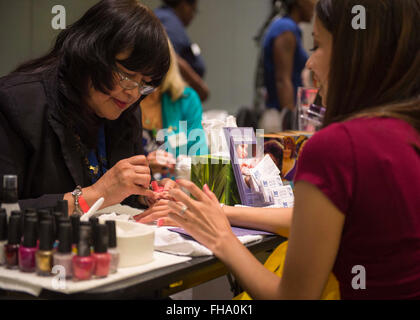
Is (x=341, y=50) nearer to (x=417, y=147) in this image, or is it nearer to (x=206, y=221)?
(x=417, y=147)

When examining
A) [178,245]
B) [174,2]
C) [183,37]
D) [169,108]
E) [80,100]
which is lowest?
[178,245]

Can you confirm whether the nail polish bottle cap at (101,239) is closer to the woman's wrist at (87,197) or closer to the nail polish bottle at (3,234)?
the nail polish bottle at (3,234)

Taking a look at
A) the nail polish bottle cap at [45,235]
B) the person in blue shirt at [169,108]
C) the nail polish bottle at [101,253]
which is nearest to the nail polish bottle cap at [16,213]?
the nail polish bottle cap at [45,235]

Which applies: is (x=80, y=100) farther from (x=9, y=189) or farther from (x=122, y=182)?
(x=9, y=189)

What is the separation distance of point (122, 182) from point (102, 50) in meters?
0.49

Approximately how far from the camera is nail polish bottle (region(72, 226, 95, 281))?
1148 millimetres

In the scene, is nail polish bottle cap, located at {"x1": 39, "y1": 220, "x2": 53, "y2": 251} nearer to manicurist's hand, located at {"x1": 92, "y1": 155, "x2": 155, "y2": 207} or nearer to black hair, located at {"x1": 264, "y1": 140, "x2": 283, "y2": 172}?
manicurist's hand, located at {"x1": 92, "y1": 155, "x2": 155, "y2": 207}

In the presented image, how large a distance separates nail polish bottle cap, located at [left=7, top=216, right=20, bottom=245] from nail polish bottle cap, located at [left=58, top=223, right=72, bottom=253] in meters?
0.14

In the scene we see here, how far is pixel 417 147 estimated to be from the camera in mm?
1219

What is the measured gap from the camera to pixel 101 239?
1.19 m

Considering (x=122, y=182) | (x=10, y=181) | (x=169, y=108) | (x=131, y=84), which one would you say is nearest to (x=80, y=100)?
(x=131, y=84)

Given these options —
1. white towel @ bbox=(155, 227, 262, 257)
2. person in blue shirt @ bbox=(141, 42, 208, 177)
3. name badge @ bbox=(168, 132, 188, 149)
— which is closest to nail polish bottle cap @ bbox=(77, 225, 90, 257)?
white towel @ bbox=(155, 227, 262, 257)

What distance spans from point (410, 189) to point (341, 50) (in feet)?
1.22

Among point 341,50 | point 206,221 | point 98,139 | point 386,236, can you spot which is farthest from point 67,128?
point 386,236
